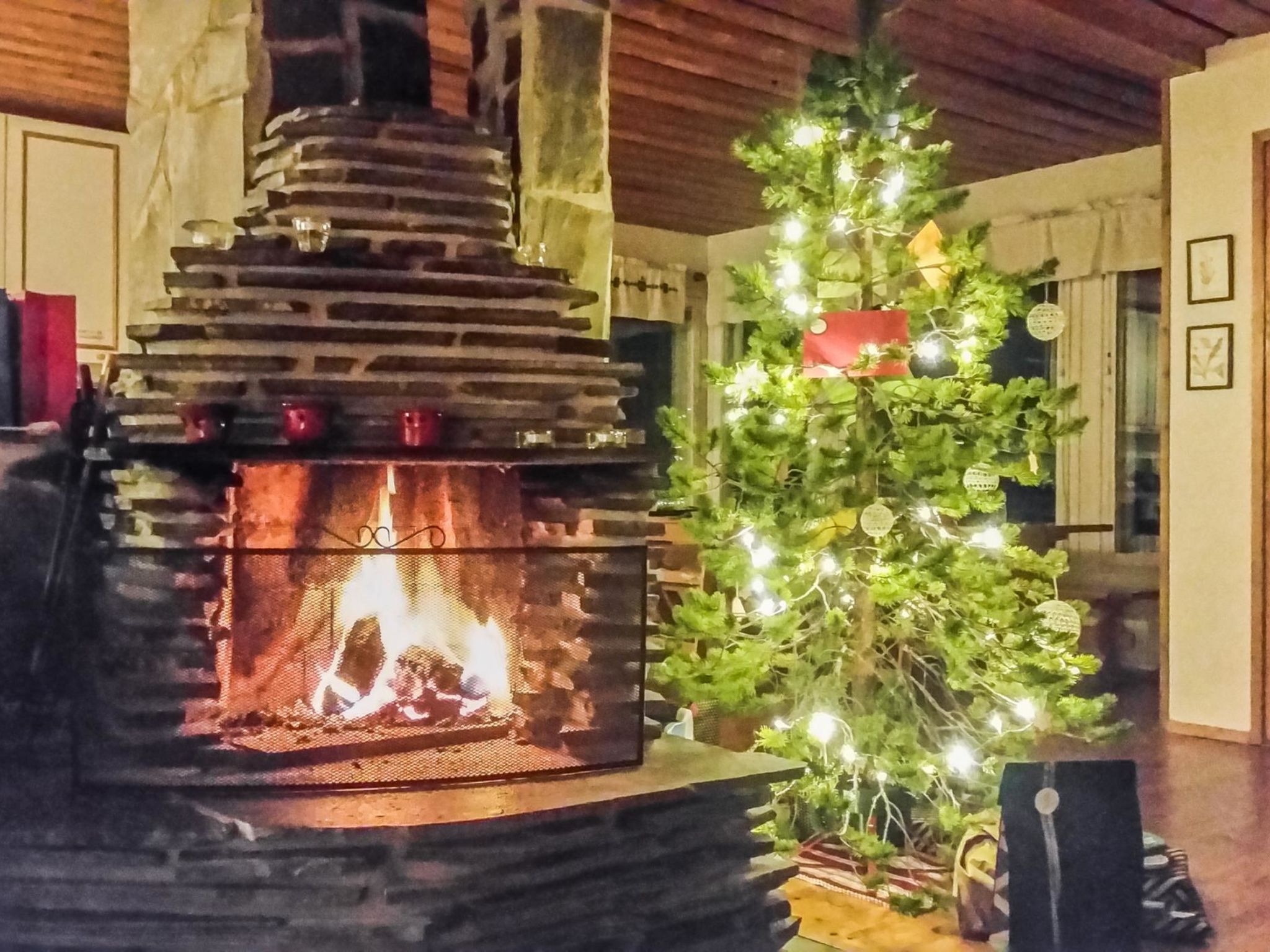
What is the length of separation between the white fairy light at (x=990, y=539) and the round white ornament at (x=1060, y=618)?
182 mm

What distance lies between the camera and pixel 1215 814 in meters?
3.26

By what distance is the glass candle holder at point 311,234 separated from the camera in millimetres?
2111

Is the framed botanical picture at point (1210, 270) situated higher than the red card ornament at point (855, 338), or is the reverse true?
the framed botanical picture at point (1210, 270)

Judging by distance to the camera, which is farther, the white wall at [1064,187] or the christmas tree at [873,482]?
the white wall at [1064,187]

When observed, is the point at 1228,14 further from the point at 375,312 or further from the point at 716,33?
the point at 375,312

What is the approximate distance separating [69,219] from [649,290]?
3.11m

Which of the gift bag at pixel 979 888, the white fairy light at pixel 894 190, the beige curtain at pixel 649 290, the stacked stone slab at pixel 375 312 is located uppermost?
the beige curtain at pixel 649 290

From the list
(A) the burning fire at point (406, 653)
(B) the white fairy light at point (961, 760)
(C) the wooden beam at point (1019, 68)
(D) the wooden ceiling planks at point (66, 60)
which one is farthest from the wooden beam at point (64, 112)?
(B) the white fairy light at point (961, 760)

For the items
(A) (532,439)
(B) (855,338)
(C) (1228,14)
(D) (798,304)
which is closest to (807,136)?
(D) (798,304)

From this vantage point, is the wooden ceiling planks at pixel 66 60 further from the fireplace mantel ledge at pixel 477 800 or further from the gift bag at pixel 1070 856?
the gift bag at pixel 1070 856

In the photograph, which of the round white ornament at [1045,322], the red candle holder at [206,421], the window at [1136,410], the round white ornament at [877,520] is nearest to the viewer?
the red candle holder at [206,421]

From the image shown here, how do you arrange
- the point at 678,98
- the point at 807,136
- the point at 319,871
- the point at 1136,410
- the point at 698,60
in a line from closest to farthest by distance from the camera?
the point at 319,871 → the point at 807,136 → the point at 698,60 → the point at 678,98 → the point at 1136,410

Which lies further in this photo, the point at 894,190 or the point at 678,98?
the point at 678,98

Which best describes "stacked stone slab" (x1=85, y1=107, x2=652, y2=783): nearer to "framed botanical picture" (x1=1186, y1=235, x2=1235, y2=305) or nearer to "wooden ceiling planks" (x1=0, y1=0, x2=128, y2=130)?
"wooden ceiling planks" (x1=0, y1=0, x2=128, y2=130)
